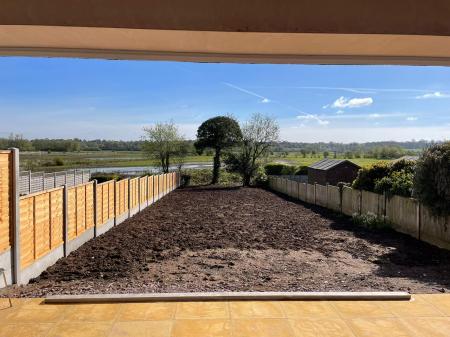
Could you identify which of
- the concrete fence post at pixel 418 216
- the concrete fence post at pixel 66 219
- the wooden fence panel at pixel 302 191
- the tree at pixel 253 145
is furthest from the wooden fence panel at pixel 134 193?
the concrete fence post at pixel 418 216

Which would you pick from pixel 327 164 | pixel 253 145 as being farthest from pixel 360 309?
pixel 253 145

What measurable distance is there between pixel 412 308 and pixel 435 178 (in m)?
4.72

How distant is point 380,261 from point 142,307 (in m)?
4.50

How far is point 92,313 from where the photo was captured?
2.19m

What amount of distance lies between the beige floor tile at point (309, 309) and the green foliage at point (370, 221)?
22.4ft

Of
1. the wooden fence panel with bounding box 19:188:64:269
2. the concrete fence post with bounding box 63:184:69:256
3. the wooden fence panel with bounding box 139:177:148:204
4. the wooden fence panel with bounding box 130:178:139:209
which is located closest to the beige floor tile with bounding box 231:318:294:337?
the wooden fence panel with bounding box 19:188:64:269

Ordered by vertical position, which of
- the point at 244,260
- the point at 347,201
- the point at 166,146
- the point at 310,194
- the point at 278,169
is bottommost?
the point at 244,260

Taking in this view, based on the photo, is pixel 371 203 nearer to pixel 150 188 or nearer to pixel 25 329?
pixel 150 188

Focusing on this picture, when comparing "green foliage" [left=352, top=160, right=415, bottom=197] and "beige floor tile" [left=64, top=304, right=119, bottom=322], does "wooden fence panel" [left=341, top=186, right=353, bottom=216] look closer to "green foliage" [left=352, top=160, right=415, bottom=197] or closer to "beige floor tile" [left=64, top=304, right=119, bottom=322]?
"green foliage" [left=352, top=160, right=415, bottom=197]

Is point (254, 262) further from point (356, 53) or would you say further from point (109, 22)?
point (109, 22)

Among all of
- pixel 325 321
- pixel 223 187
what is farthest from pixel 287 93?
pixel 223 187

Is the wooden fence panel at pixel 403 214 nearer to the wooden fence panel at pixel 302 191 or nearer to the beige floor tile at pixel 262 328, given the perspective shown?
the beige floor tile at pixel 262 328

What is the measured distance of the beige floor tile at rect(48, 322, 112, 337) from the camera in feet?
6.36

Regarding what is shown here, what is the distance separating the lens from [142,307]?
2273 mm
